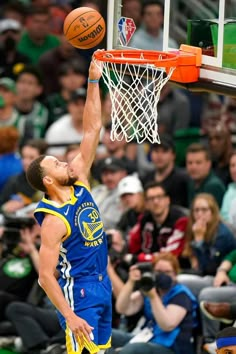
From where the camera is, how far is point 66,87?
15.0 metres

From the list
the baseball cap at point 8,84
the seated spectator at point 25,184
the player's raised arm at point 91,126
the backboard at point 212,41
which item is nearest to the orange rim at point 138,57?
the player's raised arm at point 91,126

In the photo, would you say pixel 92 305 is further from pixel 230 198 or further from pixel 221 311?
pixel 230 198

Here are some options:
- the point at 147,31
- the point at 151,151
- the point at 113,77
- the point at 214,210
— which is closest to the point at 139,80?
the point at 113,77

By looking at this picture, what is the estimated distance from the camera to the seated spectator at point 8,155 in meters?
13.3

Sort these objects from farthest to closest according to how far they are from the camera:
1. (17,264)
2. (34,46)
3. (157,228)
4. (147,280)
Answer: (34,46), (17,264), (157,228), (147,280)

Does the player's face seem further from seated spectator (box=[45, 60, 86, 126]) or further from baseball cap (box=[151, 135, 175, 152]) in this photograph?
seated spectator (box=[45, 60, 86, 126])

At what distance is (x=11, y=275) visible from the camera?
11.5 metres

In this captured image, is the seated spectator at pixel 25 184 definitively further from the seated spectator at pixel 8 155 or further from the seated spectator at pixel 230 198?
the seated spectator at pixel 230 198

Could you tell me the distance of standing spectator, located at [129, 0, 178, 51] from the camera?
10.6m

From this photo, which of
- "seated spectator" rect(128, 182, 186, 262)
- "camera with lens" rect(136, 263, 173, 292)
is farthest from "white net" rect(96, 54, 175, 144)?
"seated spectator" rect(128, 182, 186, 262)

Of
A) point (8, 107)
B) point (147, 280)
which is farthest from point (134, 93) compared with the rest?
point (8, 107)

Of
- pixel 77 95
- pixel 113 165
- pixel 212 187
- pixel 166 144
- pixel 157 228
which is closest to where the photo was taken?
pixel 157 228

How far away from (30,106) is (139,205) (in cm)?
340

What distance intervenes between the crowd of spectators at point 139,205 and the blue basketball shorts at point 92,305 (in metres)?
1.35
